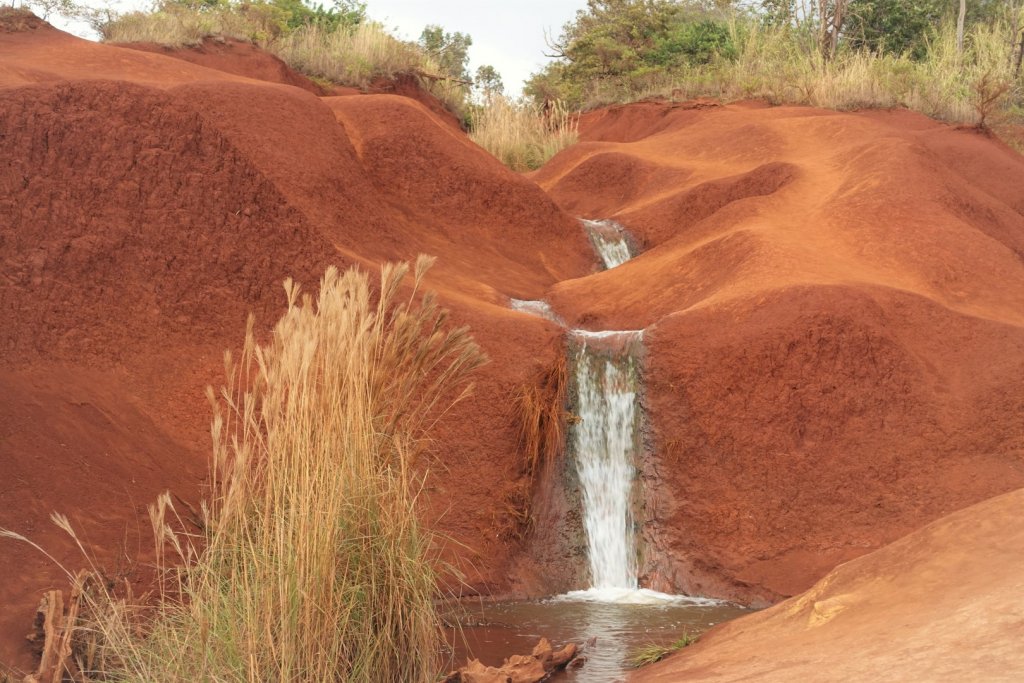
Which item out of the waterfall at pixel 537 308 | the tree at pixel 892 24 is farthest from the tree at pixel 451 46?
the waterfall at pixel 537 308

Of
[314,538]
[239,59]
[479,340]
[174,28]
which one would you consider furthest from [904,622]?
[174,28]

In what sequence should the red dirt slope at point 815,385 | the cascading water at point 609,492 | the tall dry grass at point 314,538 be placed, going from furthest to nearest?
the red dirt slope at point 815,385, the cascading water at point 609,492, the tall dry grass at point 314,538

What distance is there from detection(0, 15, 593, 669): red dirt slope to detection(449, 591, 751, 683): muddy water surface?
0.47 metres

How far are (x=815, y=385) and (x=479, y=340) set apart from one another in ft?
7.99

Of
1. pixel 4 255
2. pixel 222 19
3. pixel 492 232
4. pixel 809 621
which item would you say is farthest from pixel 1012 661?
pixel 222 19

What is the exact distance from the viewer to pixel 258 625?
3576mm

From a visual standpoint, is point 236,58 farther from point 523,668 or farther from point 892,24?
point 892,24

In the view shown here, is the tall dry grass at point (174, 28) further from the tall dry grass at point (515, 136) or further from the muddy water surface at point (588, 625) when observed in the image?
the muddy water surface at point (588, 625)

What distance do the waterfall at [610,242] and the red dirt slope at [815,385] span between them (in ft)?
6.18

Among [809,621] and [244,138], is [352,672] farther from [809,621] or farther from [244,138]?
[244,138]

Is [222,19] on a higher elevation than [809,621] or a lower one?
higher

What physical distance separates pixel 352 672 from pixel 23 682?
147 cm

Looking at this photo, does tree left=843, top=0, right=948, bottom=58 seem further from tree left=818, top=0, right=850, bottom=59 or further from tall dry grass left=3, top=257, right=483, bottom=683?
tall dry grass left=3, top=257, right=483, bottom=683

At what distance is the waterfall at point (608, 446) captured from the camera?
24.8 ft
